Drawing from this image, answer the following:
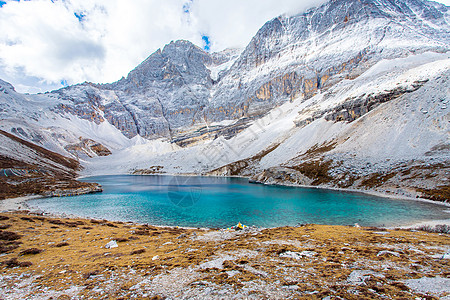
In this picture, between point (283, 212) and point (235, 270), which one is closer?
point (235, 270)

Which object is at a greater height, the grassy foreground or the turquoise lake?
the grassy foreground

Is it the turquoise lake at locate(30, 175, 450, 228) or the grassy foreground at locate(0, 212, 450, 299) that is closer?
the grassy foreground at locate(0, 212, 450, 299)

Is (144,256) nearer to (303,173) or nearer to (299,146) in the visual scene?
(303,173)

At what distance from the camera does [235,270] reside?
10.9 metres

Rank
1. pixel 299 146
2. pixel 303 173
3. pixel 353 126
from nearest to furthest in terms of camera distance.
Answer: pixel 303 173 < pixel 353 126 < pixel 299 146

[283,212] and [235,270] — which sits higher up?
[235,270]

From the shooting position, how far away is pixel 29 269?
483 inches

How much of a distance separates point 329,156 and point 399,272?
265 ft

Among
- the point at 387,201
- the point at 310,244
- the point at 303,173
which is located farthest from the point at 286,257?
the point at 303,173

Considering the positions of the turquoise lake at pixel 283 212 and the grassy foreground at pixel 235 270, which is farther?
the turquoise lake at pixel 283 212

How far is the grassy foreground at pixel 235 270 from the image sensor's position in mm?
8453

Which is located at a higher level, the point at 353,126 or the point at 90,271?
the point at 353,126

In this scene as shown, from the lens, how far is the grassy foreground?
8453 millimetres

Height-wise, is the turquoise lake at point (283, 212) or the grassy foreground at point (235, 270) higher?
the grassy foreground at point (235, 270)
